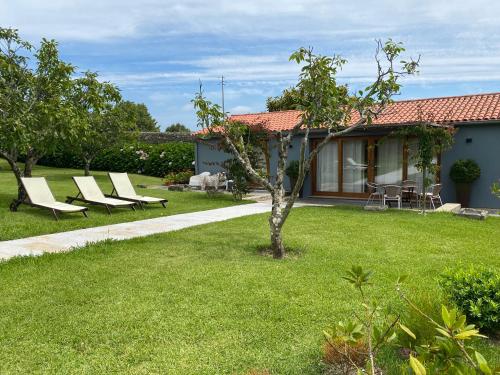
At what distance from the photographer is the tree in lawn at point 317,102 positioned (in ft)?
23.1

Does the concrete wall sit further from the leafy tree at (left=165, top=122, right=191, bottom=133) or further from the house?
the leafy tree at (left=165, top=122, right=191, bottom=133)

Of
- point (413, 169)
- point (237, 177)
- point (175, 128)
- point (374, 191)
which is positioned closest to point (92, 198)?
point (237, 177)

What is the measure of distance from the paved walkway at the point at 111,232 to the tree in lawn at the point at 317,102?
3.15m

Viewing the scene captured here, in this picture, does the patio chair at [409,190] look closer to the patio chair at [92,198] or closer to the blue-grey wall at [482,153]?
the blue-grey wall at [482,153]

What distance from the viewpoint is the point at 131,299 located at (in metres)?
5.11

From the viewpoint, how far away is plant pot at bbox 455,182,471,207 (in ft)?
45.8

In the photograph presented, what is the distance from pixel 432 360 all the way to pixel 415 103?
1695 cm

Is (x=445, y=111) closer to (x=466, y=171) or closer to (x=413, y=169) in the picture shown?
(x=413, y=169)

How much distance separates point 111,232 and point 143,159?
62.2 ft

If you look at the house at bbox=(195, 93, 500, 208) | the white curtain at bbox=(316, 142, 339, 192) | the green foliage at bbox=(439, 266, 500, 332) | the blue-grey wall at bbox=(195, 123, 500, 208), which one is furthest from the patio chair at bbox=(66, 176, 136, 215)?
the green foliage at bbox=(439, 266, 500, 332)

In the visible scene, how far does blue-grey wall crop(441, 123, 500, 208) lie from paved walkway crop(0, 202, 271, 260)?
264 inches

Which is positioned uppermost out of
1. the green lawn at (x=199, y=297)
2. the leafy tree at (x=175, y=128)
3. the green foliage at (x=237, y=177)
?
the leafy tree at (x=175, y=128)

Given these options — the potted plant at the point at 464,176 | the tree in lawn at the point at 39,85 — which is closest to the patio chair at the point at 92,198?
the tree in lawn at the point at 39,85

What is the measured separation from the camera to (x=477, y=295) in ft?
12.7
